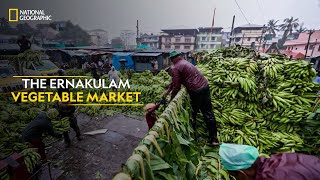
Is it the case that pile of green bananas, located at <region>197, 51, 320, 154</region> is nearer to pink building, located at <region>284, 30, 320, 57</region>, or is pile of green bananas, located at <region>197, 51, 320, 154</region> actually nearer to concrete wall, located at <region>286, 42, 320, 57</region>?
concrete wall, located at <region>286, 42, 320, 57</region>

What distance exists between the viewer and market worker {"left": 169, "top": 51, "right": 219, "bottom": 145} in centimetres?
401

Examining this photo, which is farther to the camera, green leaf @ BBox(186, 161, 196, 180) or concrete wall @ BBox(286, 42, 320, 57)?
concrete wall @ BBox(286, 42, 320, 57)

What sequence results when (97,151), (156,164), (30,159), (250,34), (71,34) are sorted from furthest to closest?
(71,34) < (250,34) < (97,151) < (30,159) < (156,164)

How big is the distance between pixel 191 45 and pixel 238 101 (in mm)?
48657

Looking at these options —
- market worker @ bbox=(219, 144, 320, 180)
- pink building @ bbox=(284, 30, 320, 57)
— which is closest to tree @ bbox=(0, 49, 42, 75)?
market worker @ bbox=(219, 144, 320, 180)

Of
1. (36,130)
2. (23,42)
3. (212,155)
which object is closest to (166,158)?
(212,155)

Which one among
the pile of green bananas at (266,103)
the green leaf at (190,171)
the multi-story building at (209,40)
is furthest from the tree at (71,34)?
the green leaf at (190,171)

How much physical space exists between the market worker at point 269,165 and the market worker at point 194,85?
1.71 m

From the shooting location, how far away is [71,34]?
2327 inches

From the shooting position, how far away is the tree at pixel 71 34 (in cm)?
5891

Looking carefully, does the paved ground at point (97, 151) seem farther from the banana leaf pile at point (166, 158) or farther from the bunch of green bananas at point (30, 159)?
the banana leaf pile at point (166, 158)

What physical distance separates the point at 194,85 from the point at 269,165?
92.9 inches

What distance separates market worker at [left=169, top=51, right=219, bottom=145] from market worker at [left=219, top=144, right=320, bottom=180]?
1706 millimetres
